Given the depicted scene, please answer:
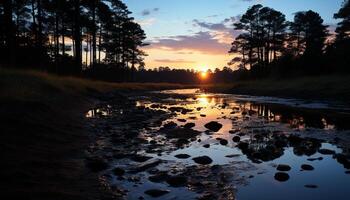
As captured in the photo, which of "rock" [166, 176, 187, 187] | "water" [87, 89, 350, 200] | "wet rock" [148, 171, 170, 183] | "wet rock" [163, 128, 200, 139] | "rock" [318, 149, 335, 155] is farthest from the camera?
"wet rock" [163, 128, 200, 139]

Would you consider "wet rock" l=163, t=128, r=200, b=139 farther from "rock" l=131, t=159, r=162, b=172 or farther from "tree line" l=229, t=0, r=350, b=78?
"tree line" l=229, t=0, r=350, b=78

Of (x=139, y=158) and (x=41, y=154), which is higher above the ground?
(x=41, y=154)

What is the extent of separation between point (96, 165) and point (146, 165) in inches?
43.1

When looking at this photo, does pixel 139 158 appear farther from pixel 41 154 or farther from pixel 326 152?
pixel 326 152

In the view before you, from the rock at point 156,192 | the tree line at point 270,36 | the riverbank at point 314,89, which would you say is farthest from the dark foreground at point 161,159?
the tree line at point 270,36

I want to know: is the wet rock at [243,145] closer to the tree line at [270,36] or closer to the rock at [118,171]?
the rock at [118,171]

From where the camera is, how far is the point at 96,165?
7.63m

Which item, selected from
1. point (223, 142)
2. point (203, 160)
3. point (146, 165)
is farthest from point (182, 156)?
point (223, 142)

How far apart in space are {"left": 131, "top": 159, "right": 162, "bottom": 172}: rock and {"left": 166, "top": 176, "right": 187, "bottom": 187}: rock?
3.17 feet

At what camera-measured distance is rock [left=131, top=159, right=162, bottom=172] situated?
7.66 meters

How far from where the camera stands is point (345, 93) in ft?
85.1

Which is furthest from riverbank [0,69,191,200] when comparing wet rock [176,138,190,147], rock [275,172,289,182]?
rock [275,172,289,182]

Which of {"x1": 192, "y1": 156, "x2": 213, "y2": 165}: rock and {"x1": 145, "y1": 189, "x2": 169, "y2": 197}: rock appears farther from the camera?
{"x1": 192, "y1": 156, "x2": 213, "y2": 165}: rock

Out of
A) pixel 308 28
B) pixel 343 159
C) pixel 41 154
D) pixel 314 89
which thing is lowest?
pixel 343 159
